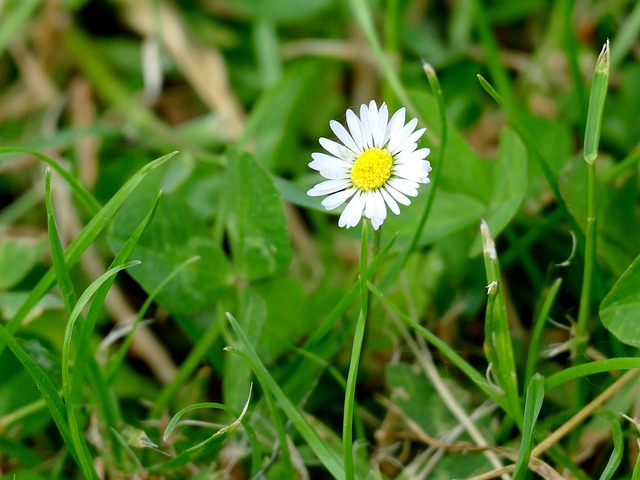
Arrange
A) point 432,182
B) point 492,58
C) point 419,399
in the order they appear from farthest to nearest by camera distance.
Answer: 1. point 492,58
2. point 419,399
3. point 432,182

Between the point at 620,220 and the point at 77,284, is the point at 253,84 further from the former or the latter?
the point at 620,220

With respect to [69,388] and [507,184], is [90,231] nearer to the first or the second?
[69,388]

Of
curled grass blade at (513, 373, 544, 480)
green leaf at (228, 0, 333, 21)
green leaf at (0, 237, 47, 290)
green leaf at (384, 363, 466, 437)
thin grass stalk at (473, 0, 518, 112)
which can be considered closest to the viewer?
curled grass blade at (513, 373, 544, 480)

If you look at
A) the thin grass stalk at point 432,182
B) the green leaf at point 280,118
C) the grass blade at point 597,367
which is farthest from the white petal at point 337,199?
the green leaf at point 280,118

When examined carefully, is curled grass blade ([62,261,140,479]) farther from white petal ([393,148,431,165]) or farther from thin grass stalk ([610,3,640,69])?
thin grass stalk ([610,3,640,69])

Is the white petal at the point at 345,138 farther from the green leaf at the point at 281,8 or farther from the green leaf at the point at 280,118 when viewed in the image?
the green leaf at the point at 281,8

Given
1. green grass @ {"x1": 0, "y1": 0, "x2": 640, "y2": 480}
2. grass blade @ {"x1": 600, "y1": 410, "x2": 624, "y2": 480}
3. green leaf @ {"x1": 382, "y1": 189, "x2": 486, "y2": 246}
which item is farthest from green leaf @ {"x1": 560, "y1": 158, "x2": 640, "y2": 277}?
grass blade @ {"x1": 600, "y1": 410, "x2": 624, "y2": 480}

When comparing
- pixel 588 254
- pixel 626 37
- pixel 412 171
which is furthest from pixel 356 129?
pixel 626 37
